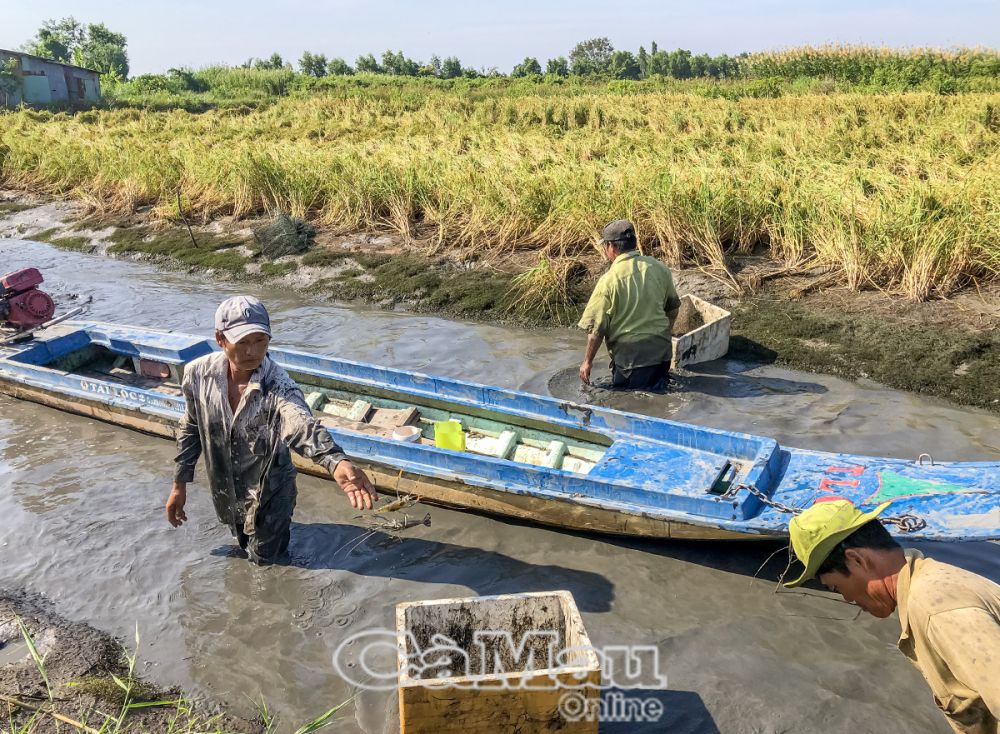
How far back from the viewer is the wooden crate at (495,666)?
308 centimetres

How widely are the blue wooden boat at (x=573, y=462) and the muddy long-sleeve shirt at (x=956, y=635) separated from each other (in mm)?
2098

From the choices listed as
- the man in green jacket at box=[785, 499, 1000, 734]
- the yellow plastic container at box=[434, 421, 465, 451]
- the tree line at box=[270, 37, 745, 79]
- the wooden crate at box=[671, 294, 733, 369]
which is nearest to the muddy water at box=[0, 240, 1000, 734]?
the wooden crate at box=[671, 294, 733, 369]

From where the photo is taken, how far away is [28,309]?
7.72m

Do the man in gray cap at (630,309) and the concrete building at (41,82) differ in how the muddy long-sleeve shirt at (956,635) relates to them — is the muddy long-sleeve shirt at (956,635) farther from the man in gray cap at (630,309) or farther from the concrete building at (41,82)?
the concrete building at (41,82)

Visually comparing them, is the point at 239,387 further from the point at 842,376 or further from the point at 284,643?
the point at 842,376

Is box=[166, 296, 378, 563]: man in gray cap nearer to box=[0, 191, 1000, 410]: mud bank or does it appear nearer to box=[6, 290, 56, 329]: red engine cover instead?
box=[6, 290, 56, 329]: red engine cover

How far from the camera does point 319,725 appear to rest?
3.78 metres

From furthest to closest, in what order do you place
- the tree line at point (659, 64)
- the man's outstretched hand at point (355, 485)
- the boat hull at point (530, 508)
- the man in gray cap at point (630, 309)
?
1. the tree line at point (659, 64)
2. the man in gray cap at point (630, 309)
3. the boat hull at point (530, 508)
4. the man's outstretched hand at point (355, 485)

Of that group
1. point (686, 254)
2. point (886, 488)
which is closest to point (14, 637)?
point (886, 488)

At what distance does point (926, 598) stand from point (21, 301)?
26.3 ft

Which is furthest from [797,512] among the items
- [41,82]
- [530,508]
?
[41,82]

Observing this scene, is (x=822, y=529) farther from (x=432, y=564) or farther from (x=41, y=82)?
(x=41, y=82)

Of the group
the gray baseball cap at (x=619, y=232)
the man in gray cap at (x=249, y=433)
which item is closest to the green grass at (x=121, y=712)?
the man in gray cap at (x=249, y=433)

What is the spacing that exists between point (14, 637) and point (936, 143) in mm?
13056
